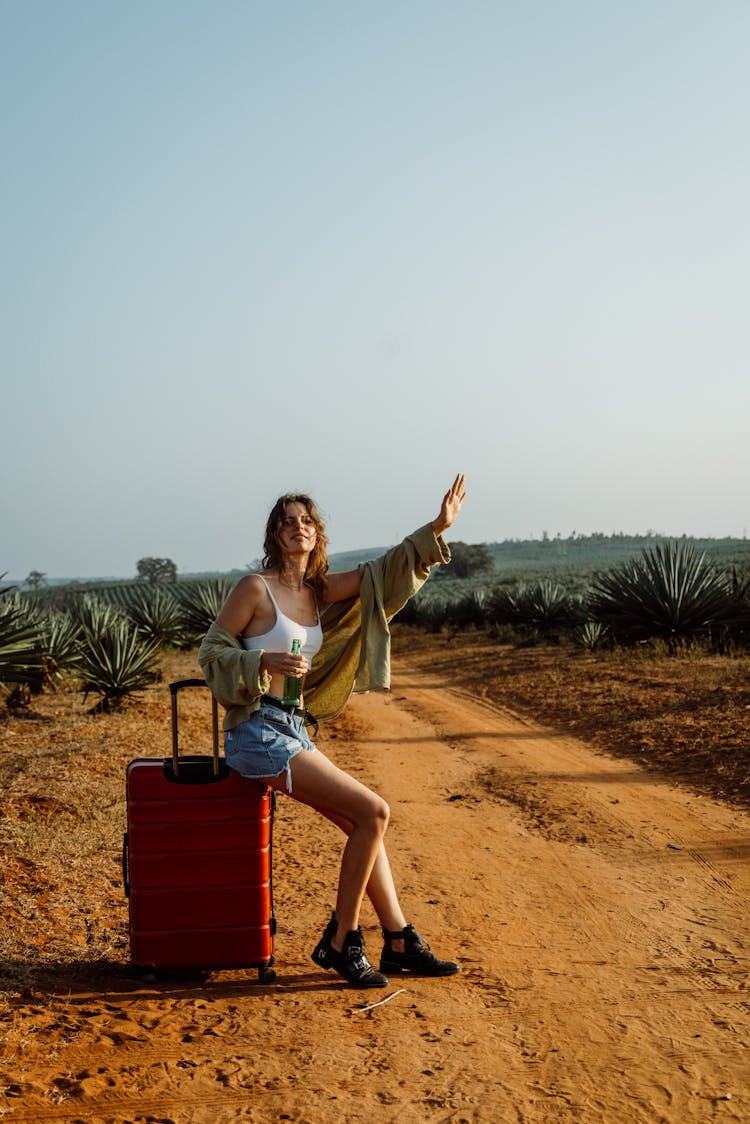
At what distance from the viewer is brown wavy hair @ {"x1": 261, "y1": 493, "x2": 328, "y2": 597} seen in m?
4.36

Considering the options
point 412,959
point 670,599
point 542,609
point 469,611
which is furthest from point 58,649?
point 469,611

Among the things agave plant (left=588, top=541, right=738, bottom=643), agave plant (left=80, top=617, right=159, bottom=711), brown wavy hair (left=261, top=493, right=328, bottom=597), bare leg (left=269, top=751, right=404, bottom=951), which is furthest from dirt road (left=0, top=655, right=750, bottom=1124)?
agave plant (left=588, top=541, right=738, bottom=643)

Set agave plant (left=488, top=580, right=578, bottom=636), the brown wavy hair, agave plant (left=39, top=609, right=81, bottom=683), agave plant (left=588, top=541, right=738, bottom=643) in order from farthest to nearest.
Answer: agave plant (left=488, top=580, right=578, bottom=636) → agave plant (left=588, top=541, right=738, bottom=643) → agave plant (left=39, top=609, right=81, bottom=683) → the brown wavy hair

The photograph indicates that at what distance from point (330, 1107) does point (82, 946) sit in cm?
185

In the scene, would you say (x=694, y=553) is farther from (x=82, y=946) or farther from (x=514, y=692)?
(x=82, y=946)

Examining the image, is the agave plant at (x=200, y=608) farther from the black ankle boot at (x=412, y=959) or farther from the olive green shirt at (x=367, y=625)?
the black ankle boot at (x=412, y=959)

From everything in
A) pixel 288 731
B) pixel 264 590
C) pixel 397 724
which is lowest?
pixel 397 724

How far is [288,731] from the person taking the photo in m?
4.06

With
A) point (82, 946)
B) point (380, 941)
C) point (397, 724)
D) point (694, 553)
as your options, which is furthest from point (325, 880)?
point (694, 553)

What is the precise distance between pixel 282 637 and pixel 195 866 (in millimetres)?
997

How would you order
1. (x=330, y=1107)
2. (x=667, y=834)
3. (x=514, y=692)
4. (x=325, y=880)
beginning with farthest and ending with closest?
(x=514, y=692) < (x=667, y=834) < (x=325, y=880) < (x=330, y=1107)

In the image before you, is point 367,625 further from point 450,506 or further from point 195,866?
point 195,866

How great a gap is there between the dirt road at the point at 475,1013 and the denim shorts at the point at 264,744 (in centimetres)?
91

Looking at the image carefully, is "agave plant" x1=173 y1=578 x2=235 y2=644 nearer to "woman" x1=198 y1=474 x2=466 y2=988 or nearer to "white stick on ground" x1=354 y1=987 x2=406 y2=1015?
"woman" x1=198 y1=474 x2=466 y2=988
